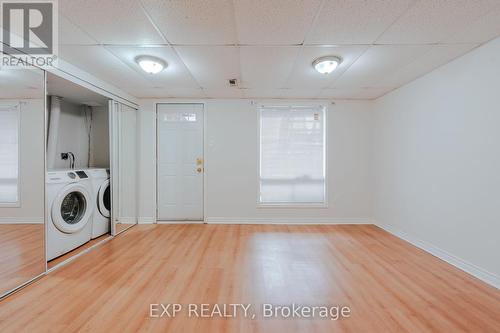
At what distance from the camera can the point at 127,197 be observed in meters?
3.88

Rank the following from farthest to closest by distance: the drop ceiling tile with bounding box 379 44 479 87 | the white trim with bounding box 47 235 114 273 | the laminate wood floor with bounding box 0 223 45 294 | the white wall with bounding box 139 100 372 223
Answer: the white wall with bounding box 139 100 372 223 → the white trim with bounding box 47 235 114 273 → the drop ceiling tile with bounding box 379 44 479 87 → the laminate wood floor with bounding box 0 223 45 294

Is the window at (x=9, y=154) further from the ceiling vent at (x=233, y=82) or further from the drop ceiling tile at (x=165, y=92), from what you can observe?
the ceiling vent at (x=233, y=82)

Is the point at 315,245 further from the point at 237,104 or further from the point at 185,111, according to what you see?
the point at 185,111

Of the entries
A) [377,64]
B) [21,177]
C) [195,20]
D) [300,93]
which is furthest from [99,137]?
[377,64]

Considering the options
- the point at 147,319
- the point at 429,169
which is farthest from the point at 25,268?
the point at 429,169

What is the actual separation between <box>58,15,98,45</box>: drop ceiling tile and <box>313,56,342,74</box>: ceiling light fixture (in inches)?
92.3

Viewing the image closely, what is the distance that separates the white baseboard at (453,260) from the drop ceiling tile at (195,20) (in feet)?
11.0

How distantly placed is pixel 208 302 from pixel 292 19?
96.6 inches

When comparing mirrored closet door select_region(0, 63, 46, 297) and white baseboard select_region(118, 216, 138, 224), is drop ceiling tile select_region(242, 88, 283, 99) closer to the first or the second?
mirrored closet door select_region(0, 63, 46, 297)

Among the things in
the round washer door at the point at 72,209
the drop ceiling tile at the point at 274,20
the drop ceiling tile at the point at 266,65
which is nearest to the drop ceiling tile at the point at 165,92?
the drop ceiling tile at the point at 266,65

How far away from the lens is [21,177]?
2.15 meters

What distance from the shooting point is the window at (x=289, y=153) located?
426cm

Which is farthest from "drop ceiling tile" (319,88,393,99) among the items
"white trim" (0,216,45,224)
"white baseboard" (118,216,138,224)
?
"white trim" (0,216,45,224)

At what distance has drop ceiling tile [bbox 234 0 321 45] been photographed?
164 cm
